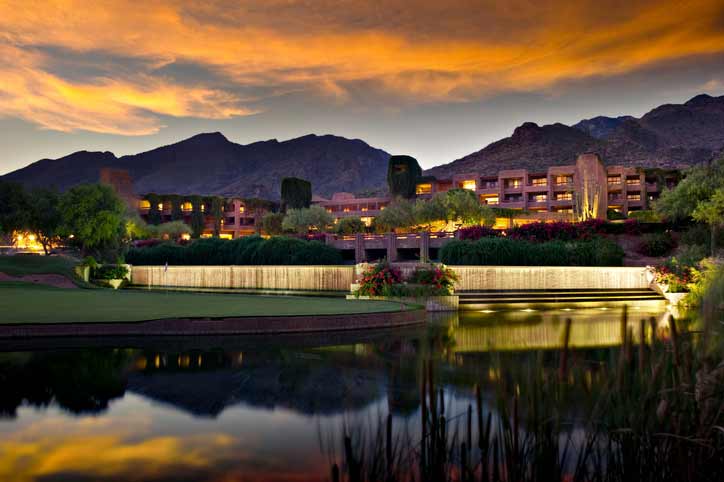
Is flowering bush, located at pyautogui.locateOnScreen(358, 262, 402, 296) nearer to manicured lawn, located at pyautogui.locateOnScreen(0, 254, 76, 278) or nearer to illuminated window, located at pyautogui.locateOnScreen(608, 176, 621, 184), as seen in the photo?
manicured lawn, located at pyautogui.locateOnScreen(0, 254, 76, 278)

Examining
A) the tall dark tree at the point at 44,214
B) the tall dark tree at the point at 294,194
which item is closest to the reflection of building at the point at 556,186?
the tall dark tree at the point at 294,194

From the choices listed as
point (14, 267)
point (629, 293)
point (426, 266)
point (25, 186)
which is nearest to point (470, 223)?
point (629, 293)

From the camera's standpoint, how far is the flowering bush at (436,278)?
66.2 feet

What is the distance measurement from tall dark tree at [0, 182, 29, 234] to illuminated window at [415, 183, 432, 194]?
5535 centimetres

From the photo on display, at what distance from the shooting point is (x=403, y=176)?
285 feet

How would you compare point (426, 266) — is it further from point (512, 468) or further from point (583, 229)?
point (512, 468)

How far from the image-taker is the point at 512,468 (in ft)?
10.3

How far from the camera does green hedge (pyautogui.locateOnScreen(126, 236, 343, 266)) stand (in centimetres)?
3494

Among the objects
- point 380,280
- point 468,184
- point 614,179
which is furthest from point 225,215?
point 380,280

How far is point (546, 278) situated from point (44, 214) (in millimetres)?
38545

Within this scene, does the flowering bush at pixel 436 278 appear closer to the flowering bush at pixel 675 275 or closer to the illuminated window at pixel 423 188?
the flowering bush at pixel 675 275

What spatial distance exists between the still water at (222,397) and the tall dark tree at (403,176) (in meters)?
73.7

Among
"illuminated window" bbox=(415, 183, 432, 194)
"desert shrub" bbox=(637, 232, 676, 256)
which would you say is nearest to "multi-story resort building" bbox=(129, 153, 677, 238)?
"illuminated window" bbox=(415, 183, 432, 194)

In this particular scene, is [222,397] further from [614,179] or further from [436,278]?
[614,179]
